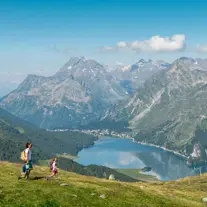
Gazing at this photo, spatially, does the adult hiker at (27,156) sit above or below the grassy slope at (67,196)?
above

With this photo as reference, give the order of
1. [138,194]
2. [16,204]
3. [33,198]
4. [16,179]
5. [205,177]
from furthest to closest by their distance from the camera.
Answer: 1. [205,177]
2. [138,194]
3. [16,179]
4. [33,198]
5. [16,204]

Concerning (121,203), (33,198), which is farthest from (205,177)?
(33,198)

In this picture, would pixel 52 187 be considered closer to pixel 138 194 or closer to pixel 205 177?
pixel 138 194

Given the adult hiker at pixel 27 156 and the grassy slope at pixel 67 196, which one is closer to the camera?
the grassy slope at pixel 67 196

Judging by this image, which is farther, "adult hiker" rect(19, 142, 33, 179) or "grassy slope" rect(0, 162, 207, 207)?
"adult hiker" rect(19, 142, 33, 179)

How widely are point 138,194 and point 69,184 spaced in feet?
44.0

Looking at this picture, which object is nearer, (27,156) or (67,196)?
(67,196)

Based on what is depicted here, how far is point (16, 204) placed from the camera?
4356cm

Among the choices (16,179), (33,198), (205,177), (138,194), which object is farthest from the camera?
(205,177)

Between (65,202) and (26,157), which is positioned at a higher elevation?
(26,157)

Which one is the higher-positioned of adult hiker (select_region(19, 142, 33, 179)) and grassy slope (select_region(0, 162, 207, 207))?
adult hiker (select_region(19, 142, 33, 179))

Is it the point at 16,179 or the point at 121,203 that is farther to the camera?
the point at 16,179

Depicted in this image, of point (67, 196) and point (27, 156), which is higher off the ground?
point (27, 156)

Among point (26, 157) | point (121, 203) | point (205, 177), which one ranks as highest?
point (26, 157)
